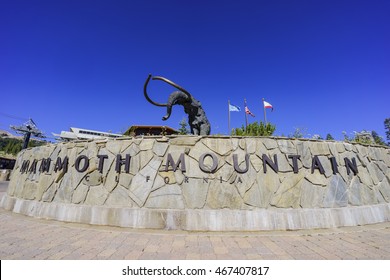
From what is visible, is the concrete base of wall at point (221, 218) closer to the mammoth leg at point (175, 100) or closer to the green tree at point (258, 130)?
the mammoth leg at point (175, 100)

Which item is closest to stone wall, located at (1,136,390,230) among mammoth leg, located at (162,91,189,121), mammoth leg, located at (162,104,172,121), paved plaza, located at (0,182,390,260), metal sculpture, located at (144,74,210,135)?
paved plaza, located at (0,182,390,260)

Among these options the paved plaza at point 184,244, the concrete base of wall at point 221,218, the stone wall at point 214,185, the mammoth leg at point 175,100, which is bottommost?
the paved plaza at point 184,244

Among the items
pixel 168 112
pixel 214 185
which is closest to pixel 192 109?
pixel 168 112

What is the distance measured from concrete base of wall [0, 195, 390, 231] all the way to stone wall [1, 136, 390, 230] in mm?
22

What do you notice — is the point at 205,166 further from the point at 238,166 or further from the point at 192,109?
the point at 192,109

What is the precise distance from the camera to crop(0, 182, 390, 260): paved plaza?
3.18 meters

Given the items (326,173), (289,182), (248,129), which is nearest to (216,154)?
(289,182)

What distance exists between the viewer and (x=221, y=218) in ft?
15.3

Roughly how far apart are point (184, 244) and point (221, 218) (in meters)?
1.26

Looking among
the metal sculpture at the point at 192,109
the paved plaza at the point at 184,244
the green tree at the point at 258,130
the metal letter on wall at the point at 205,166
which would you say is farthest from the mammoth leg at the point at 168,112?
the green tree at the point at 258,130

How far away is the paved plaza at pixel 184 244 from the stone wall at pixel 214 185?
35 cm

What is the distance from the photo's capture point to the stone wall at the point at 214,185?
4.80m
